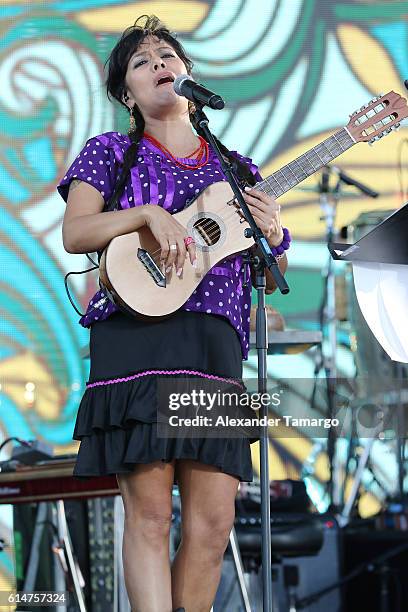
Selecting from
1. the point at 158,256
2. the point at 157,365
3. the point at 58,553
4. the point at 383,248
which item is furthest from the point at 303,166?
the point at 58,553

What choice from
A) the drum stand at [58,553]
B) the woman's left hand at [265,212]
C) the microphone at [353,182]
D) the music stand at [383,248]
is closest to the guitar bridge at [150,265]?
the woman's left hand at [265,212]

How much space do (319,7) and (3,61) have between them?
1332 millimetres

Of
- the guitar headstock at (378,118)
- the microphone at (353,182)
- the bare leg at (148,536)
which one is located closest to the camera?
the bare leg at (148,536)

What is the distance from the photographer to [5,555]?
412 centimetres

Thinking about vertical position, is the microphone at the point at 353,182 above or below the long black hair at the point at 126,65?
above

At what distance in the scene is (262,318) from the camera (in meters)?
2.28

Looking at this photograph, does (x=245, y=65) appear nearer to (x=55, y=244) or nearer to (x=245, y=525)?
(x=55, y=244)

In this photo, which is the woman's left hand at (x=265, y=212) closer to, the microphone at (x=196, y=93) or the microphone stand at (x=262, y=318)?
the microphone stand at (x=262, y=318)

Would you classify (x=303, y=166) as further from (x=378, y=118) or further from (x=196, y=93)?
(x=196, y=93)

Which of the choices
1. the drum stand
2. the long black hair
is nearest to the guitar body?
the long black hair

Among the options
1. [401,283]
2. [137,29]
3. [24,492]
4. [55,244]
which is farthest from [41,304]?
[401,283]

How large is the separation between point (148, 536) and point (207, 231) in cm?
64

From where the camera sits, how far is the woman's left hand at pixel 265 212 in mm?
2268

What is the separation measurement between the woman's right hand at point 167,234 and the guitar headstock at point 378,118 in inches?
22.1
